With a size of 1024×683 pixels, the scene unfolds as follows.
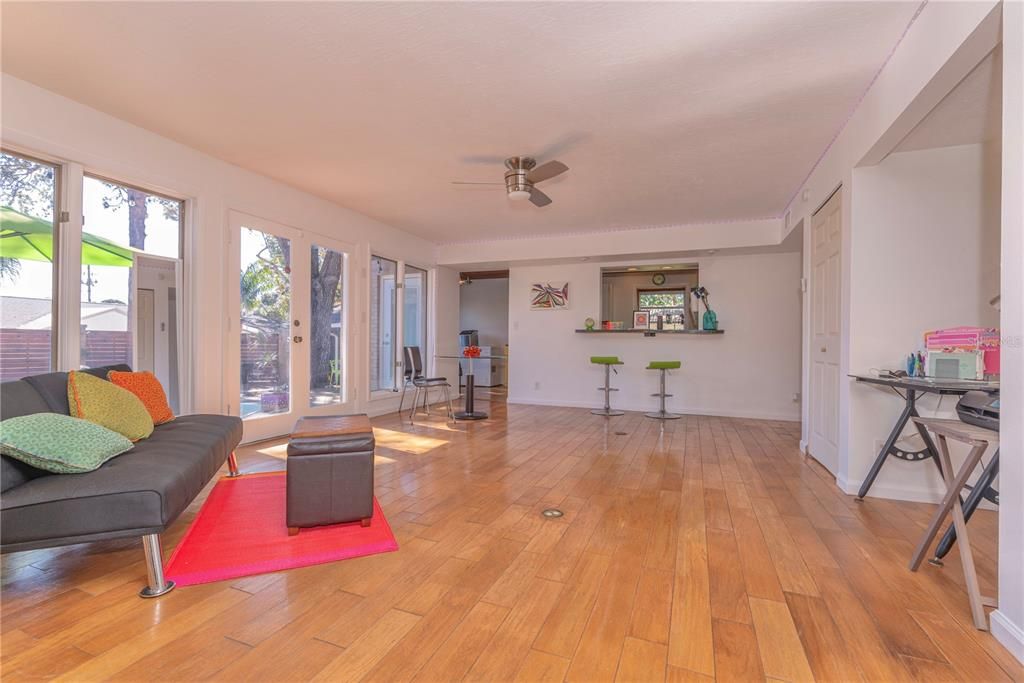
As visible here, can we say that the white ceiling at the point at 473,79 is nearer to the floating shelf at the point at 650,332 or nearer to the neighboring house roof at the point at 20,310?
the neighboring house roof at the point at 20,310

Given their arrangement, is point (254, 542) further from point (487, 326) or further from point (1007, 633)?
point (487, 326)

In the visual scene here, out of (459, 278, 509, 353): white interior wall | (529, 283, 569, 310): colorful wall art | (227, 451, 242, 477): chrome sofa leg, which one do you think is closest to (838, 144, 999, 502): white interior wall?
(227, 451, 242, 477): chrome sofa leg

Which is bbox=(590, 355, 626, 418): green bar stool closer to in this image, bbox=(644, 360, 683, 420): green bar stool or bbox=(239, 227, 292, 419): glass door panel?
bbox=(644, 360, 683, 420): green bar stool

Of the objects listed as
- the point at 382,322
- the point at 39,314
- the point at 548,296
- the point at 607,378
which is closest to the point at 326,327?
the point at 382,322

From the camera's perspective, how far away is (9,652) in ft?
4.41

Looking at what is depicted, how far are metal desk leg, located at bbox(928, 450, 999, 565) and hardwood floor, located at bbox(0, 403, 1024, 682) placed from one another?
101mm

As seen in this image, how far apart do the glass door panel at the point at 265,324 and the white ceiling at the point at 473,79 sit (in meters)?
0.74

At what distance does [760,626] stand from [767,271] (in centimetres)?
555

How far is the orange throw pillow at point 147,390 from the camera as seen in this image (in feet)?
9.08

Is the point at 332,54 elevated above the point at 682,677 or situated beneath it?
elevated above

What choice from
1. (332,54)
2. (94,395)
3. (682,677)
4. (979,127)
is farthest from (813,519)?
(94,395)

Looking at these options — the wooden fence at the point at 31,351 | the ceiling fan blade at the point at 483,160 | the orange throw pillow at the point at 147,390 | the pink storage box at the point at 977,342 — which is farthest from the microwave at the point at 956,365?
the wooden fence at the point at 31,351

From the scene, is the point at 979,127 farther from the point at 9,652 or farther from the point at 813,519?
the point at 9,652

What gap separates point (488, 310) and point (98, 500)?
8.99 metres
